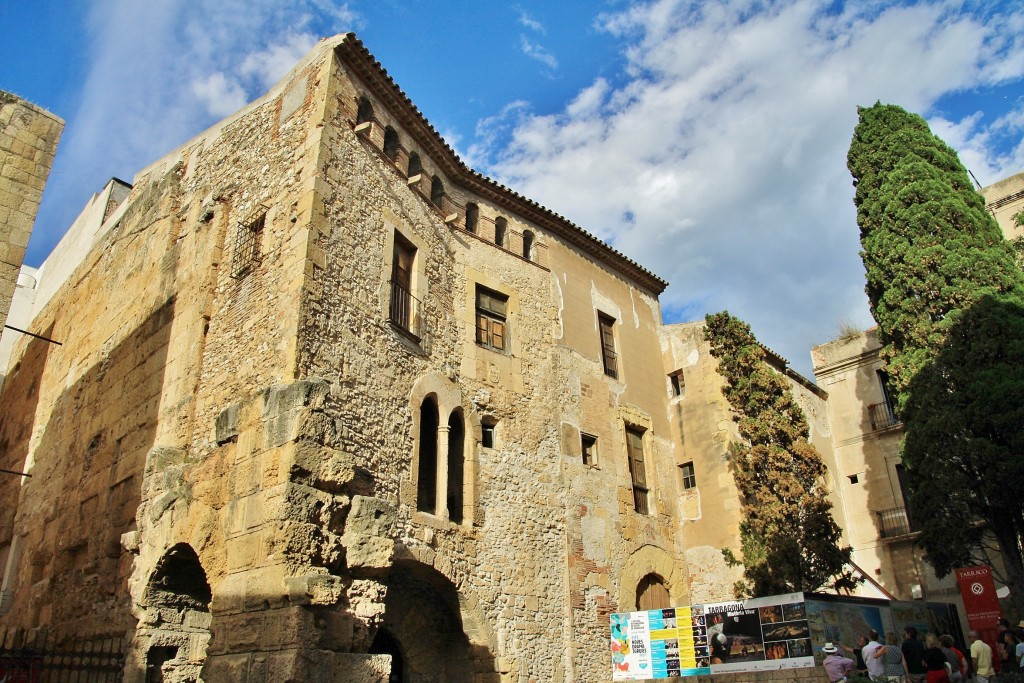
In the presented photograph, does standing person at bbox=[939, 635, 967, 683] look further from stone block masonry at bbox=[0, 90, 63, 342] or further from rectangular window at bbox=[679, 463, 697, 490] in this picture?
stone block masonry at bbox=[0, 90, 63, 342]

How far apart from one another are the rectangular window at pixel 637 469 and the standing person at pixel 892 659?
4979 millimetres

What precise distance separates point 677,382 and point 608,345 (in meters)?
2.17

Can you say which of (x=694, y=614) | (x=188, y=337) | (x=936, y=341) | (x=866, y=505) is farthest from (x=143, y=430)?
(x=866, y=505)

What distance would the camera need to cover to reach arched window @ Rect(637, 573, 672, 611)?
14438mm

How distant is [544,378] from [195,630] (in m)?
7.14

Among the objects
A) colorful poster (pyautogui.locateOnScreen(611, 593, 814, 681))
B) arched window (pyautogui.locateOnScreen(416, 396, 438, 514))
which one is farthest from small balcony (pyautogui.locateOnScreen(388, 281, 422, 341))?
colorful poster (pyautogui.locateOnScreen(611, 593, 814, 681))

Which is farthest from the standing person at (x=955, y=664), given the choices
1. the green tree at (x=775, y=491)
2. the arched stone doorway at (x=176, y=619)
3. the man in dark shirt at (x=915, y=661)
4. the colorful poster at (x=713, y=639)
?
the arched stone doorway at (x=176, y=619)

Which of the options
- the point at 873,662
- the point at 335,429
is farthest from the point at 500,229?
the point at 873,662

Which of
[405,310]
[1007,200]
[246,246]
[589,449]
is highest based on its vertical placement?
A: [1007,200]

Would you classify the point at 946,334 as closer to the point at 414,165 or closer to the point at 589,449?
the point at 589,449

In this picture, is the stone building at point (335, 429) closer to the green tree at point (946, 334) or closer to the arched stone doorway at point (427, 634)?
the arched stone doorway at point (427, 634)

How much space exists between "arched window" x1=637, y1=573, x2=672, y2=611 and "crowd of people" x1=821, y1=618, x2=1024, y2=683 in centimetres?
403

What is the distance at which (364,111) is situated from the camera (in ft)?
40.1

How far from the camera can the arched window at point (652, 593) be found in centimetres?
1444
